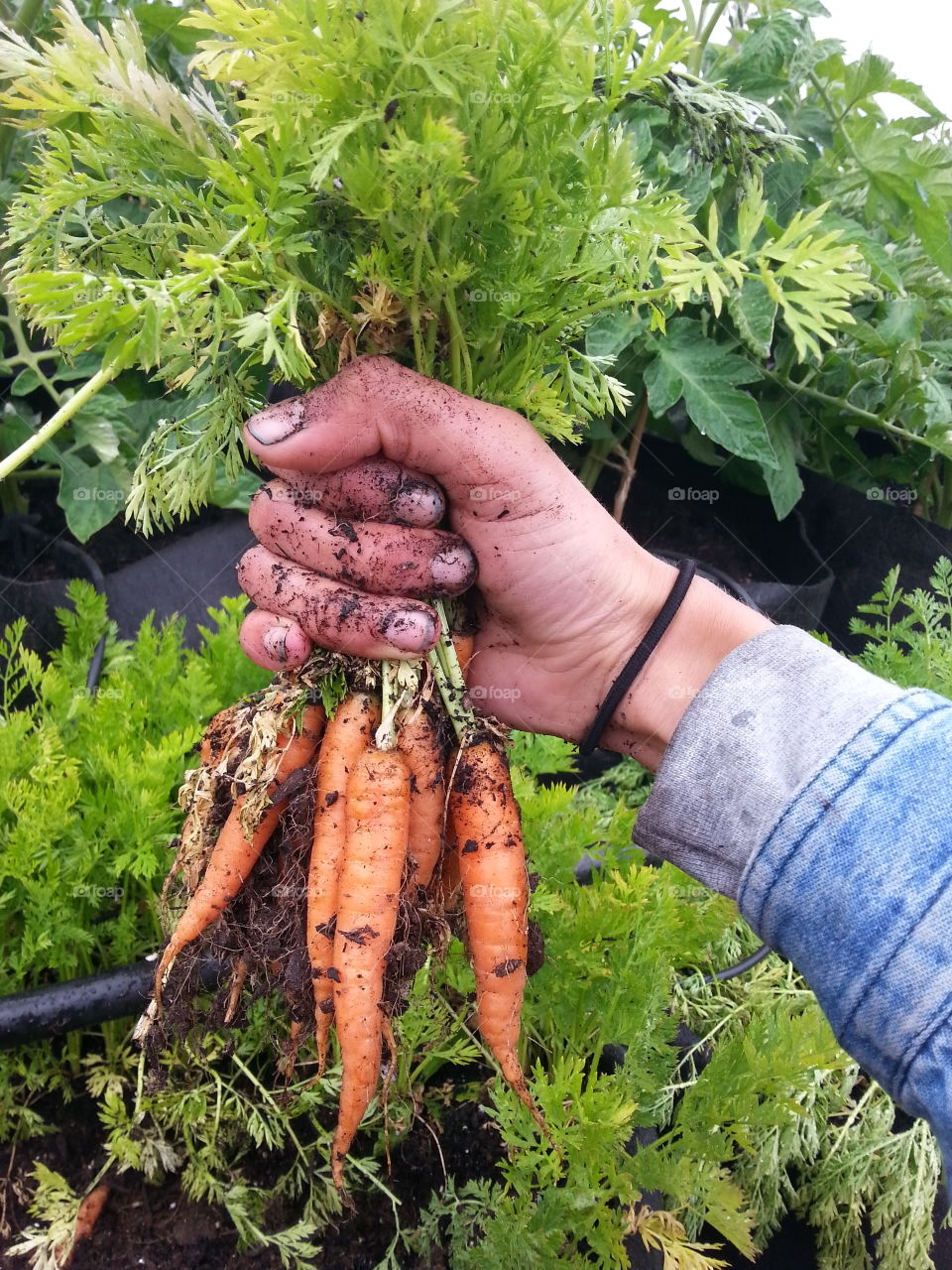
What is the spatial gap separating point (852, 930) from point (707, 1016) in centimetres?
85

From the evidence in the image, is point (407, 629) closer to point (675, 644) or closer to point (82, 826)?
point (675, 644)

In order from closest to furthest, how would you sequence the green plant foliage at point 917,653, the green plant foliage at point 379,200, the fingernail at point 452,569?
the green plant foliage at point 379,200, the fingernail at point 452,569, the green plant foliage at point 917,653

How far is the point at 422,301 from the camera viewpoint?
956 mm

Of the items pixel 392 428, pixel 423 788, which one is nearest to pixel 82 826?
pixel 423 788

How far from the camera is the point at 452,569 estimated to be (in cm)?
102

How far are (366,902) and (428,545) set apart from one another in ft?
1.42

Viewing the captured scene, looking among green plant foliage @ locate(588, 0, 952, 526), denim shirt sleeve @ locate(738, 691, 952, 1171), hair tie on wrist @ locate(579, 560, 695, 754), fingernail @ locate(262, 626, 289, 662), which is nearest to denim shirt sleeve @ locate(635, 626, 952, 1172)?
denim shirt sleeve @ locate(738, 691, 952, 1171)

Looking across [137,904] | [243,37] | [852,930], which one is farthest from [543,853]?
[243,37]

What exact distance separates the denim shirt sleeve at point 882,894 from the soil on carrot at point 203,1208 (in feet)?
2.33

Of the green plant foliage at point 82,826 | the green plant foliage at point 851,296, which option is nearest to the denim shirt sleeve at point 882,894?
the green plant foliage at point 82,826

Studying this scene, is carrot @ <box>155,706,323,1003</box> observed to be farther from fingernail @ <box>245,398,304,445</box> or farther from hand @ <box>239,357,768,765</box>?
fingernail @ <box>245,398,304,445</box>

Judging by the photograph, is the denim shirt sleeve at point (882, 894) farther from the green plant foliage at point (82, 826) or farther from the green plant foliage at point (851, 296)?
the green plant foliage at point (851, 296)

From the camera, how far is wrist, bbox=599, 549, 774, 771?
111cm

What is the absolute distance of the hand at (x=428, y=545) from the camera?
3.17 feet
